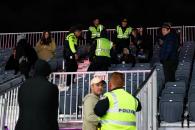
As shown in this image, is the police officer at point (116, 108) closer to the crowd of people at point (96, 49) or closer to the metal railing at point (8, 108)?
the metal railing at point (8, 108)

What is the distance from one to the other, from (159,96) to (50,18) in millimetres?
9739

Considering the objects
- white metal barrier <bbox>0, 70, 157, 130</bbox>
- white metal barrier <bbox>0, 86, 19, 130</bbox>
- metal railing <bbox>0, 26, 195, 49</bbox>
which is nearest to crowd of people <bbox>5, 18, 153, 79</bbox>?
white metal barrier <bbox>0, 70, 157, 130</bbox>

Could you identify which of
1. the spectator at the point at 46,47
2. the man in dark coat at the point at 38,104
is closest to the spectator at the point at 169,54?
the spectator at the point at 46,47

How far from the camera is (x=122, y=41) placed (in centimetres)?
1363

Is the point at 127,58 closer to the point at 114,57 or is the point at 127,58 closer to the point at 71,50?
the point at 114,57

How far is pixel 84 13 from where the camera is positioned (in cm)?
1827

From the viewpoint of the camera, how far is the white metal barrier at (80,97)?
7.77 metres

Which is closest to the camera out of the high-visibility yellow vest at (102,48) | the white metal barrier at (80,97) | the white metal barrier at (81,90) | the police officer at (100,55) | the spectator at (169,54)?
the white metal barrier at (80,97)

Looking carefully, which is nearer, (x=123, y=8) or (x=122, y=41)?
(x=122, y=41)

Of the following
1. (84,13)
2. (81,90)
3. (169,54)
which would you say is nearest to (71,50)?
(81,90)

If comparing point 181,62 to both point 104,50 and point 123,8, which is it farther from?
point 123,8

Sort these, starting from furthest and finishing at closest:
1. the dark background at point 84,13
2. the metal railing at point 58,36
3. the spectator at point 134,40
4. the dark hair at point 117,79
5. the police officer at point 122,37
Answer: the dark background at point 84,13 < the metal railing at point 58,36 < the spectator at point 134,40 < the police officer at point 122,37 < the dark hair at point 117,79

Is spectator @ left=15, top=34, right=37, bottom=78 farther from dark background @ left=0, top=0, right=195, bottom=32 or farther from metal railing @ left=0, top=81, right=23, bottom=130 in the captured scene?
dark background @ left=0, top=0, right=195, bottom=32

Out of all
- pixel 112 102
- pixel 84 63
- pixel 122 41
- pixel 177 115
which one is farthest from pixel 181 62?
pixel 112 102
